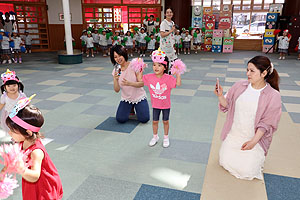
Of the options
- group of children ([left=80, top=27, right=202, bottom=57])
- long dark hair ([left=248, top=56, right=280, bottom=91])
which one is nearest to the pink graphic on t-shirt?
long dark hair ([left=248, top=56, right=280, bottom=91])

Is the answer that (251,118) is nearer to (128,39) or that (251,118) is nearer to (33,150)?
(33,150)

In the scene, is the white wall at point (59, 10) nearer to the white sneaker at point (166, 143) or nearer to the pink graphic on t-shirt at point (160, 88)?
the pink graphic on t-shirt at point (160, 88)

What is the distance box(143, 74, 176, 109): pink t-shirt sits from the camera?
3108 millimetres

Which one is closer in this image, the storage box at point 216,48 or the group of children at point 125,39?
the group of children at point 125,39

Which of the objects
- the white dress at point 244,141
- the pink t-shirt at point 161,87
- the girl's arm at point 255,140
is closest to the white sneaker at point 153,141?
the pink t-shirt at point 161,87

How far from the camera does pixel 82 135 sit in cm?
366

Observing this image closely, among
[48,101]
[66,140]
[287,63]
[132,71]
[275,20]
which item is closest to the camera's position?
[66,140]

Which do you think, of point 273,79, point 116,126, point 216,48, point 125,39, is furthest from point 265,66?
point 216,48

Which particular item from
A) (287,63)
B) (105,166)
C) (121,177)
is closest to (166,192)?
(121,177)

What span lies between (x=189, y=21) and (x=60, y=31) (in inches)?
282

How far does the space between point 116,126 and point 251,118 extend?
210cm

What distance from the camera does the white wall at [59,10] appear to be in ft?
44.1

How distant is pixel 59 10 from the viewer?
13.6 metres

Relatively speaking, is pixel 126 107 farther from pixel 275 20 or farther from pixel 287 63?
pixel 275 20
